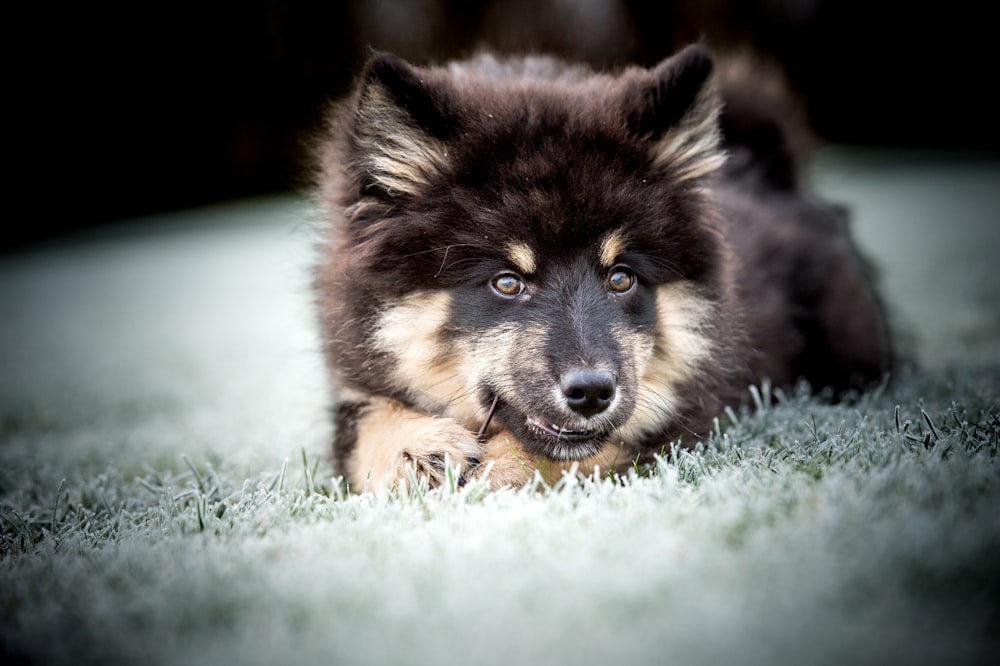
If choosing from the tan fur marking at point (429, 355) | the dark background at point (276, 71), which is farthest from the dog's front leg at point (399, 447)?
the dark background at point (276, 71)

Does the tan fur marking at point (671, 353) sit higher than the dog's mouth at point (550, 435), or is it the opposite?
the tan fur marking at point (671, 353)

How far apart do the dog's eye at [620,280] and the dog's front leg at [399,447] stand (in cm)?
80

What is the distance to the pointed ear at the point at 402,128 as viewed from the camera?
2.94 meters

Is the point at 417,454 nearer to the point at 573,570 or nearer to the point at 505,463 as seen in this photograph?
the point at 505,463

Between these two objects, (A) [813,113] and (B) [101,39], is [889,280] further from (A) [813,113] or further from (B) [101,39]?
(B) [101,39]

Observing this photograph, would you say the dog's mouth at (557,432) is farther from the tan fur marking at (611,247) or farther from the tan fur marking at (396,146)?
the tan fur marking at (396,146)

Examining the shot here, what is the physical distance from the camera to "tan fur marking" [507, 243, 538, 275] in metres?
2.88

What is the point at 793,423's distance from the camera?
10.5ft

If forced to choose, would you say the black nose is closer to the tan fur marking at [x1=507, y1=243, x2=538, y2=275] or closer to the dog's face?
the dog's face

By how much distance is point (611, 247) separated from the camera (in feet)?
9.74

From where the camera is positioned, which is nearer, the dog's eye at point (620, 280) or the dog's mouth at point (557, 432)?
the dog's mouth at point (557, 432)

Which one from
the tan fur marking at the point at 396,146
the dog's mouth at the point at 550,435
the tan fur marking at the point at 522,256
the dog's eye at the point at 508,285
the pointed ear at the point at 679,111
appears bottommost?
the dog's mouth at the point at 550,435

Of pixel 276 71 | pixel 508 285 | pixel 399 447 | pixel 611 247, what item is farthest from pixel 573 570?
pixel 276 71

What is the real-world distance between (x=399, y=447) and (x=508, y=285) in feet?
2.39
